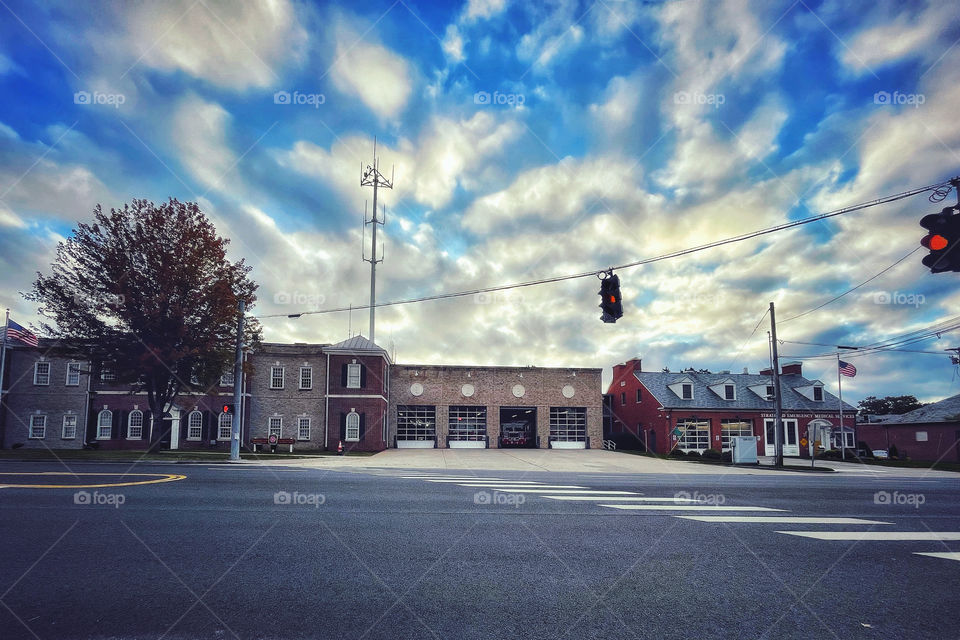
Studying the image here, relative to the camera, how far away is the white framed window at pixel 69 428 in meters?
36.8

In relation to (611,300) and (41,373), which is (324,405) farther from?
(611,300)

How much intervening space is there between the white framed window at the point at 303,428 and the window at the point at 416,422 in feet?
25.8

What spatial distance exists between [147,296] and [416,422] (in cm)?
Result: 2432

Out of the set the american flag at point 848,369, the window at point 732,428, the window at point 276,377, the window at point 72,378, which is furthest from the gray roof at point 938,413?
the window at point 72,378

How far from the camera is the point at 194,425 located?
38500mm

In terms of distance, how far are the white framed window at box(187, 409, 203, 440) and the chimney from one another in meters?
49.5

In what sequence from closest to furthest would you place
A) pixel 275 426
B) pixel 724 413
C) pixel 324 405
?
pixel 275 426 < pixel 324 405 < pixel 724 413

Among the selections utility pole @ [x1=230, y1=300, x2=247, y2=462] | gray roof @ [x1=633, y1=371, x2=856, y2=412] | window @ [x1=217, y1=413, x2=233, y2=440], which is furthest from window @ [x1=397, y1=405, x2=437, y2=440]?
utility pole @ [x1=230, y1=300, x2=247, y2=462]

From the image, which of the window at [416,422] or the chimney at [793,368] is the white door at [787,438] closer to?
the chimney at [793,368]

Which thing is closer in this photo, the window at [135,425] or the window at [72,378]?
the window at [72,378]

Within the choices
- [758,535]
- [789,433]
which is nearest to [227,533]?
[758,535]

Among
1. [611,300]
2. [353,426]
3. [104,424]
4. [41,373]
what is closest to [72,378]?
[41,373]

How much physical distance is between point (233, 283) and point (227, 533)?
74.8 feet

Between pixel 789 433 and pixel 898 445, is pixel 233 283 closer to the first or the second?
pixel 789 433
